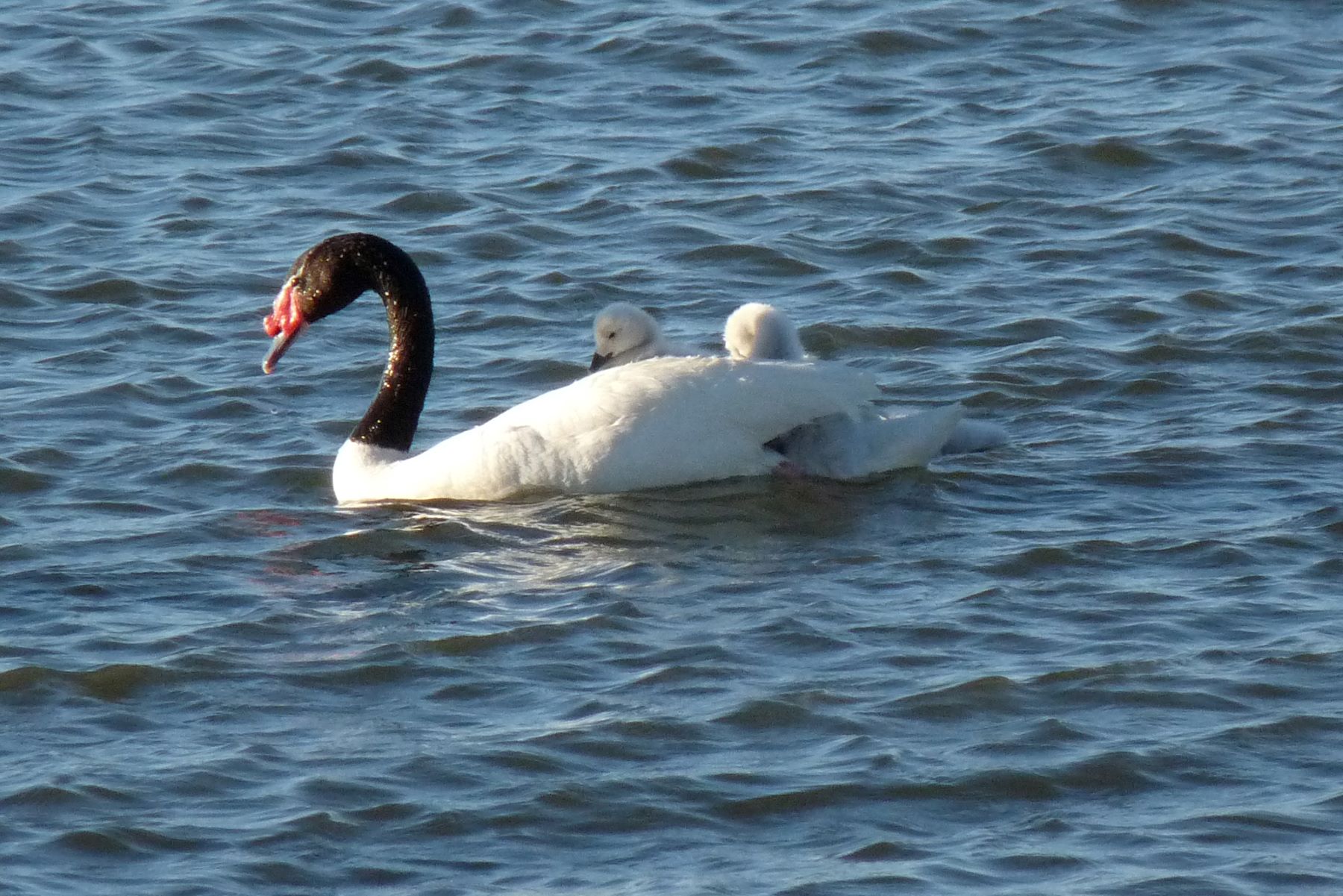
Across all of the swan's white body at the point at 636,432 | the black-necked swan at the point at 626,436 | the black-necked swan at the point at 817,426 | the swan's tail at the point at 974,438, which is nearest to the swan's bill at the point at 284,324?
the black-necked swan at the point at 626,436

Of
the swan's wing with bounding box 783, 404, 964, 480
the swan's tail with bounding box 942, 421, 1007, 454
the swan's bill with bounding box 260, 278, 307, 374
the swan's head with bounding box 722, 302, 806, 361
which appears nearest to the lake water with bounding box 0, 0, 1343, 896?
the swan's tail with bounding box 942, 421, 1007, 454

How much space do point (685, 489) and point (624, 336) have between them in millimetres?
904

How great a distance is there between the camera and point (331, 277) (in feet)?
30.4

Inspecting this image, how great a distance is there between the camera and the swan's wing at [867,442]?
8617 millimetres

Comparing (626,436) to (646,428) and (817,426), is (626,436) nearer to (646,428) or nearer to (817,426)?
(646,428)

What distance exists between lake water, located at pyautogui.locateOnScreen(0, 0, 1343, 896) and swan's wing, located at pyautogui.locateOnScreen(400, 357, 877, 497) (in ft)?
0.40

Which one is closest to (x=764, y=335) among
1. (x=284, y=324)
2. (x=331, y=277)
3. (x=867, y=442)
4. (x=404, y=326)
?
(x=867, y=442)

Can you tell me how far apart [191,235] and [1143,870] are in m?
7.21

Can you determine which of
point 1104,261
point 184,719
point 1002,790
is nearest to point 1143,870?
point 1002,790

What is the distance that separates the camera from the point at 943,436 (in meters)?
8.66

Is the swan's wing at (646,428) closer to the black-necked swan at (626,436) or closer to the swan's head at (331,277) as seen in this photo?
the black-necked swan at (626,436)

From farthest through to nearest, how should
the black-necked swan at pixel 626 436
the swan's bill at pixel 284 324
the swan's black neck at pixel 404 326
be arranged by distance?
the swan's bill at pixel 284 324
the swan's black neck at pixel 404 326
the black-necked swan at pixel 626 436

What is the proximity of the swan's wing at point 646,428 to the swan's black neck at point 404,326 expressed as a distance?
571 millimetres

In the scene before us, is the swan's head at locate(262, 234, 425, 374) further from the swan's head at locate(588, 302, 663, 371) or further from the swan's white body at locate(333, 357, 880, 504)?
the swan's white body at locate(333, 357, 880, 504)
